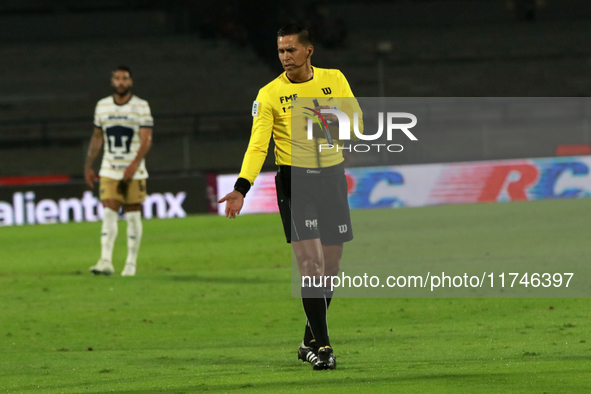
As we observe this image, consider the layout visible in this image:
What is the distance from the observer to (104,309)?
9.09 m

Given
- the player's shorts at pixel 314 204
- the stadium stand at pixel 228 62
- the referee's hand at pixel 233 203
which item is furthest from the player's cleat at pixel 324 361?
the stadium stand at pixel 228 62

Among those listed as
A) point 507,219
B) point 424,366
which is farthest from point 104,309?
point 507,219

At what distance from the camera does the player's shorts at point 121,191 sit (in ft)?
37.2

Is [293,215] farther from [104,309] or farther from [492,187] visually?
[492,187]

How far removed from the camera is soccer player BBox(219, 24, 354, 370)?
5883 mm

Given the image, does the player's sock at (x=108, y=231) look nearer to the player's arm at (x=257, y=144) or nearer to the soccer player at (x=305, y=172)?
the soccer player at (x=305, y=172)

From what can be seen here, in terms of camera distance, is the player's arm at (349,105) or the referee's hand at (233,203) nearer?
the referee's hand at (233,203)

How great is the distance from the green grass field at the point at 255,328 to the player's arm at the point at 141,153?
125cm

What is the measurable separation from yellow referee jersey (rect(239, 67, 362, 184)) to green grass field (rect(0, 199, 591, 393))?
129 centimetres

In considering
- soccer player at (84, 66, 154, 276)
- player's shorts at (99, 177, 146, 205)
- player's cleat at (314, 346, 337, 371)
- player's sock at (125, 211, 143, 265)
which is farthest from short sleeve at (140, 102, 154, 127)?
player's cleat at (314, 346, 337, 371)

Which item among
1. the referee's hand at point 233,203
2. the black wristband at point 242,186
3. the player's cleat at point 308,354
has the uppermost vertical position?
the black wristband at point 242,186

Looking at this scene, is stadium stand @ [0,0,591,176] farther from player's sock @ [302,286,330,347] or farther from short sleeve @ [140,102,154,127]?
player's sock @ [302,286,330,347]

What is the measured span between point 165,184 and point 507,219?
798 cm

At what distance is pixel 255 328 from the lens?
26.2ft
